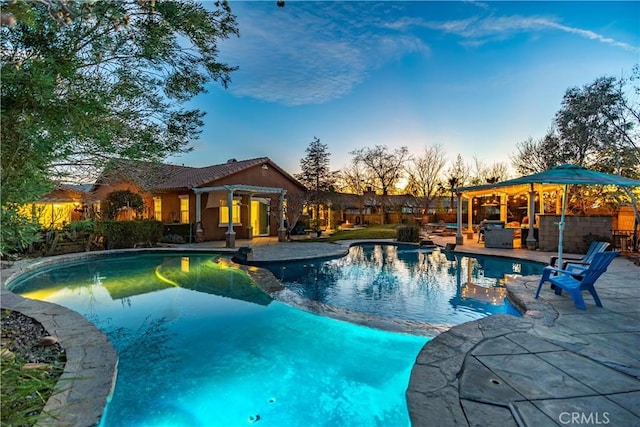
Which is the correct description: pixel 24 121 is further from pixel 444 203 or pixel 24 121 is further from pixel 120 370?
pixel 444 203

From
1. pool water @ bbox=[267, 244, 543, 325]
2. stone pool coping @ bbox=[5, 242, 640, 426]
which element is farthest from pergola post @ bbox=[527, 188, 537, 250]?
stone pool coping @ bbox=[5, 242, 640, 426]

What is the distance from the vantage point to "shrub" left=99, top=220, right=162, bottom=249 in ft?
52.7

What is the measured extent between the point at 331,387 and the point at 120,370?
301cm

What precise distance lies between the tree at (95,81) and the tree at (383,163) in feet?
104

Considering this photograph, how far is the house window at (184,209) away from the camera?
20484 millimetres

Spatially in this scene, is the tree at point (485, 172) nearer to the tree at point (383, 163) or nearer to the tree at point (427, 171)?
the tree at point (427, 171)

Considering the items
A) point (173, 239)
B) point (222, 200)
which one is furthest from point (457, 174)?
point (173, 239)

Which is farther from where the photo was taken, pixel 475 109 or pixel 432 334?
pixel 475 109

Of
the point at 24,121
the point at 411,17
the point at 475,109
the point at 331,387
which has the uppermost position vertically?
the point at 411,17

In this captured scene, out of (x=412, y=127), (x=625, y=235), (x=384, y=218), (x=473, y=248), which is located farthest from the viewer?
(x=384, y=218)

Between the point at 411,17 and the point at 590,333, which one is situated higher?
the point at 411,17

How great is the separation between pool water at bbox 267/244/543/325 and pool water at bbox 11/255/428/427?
4.63ft

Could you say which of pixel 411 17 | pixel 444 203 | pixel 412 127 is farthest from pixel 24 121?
pixel 444 203

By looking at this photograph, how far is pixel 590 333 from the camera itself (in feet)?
15.5
